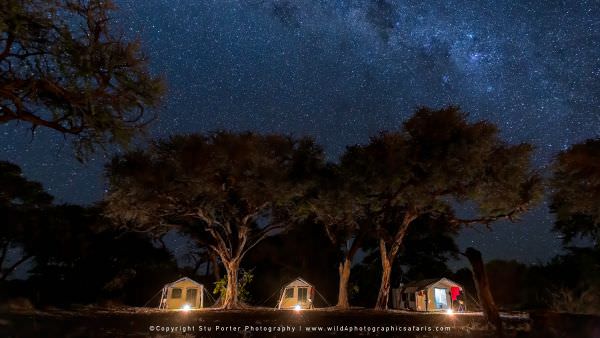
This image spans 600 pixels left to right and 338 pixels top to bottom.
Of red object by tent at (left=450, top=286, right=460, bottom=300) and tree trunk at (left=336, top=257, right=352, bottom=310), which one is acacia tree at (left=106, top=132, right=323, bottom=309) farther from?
red object by tent at (left=450, top=286, right=460, bottom=300)

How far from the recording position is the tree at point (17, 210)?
33.8 m

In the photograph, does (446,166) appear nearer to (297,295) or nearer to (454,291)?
(454,291)

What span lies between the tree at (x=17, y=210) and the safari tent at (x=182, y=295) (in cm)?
1191

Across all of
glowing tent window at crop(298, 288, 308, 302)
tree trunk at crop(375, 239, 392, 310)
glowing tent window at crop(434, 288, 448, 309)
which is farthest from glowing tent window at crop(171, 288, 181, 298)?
glowing tent window at crop(434, 288, 448, 309)

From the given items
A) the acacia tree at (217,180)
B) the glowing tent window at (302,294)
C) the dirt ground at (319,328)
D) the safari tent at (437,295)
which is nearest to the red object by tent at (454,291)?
the safari tent at (437,295)

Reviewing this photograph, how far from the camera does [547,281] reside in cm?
→ 3569

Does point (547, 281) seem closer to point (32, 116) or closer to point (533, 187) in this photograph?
point (533, 187)

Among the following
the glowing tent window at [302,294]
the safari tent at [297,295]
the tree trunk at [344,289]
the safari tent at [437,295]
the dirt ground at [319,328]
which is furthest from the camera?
the glowing tent window at [302,294]

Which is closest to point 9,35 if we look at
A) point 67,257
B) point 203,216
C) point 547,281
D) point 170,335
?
point 170,335

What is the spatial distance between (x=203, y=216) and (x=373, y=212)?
11556mm

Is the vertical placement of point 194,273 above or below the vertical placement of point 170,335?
above

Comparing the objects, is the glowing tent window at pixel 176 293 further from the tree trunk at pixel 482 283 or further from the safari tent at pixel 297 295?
the tree trunk at pixel 482 283

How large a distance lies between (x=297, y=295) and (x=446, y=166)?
15.4 m

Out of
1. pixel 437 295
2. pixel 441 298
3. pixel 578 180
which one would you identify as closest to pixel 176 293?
pixel 437 295
